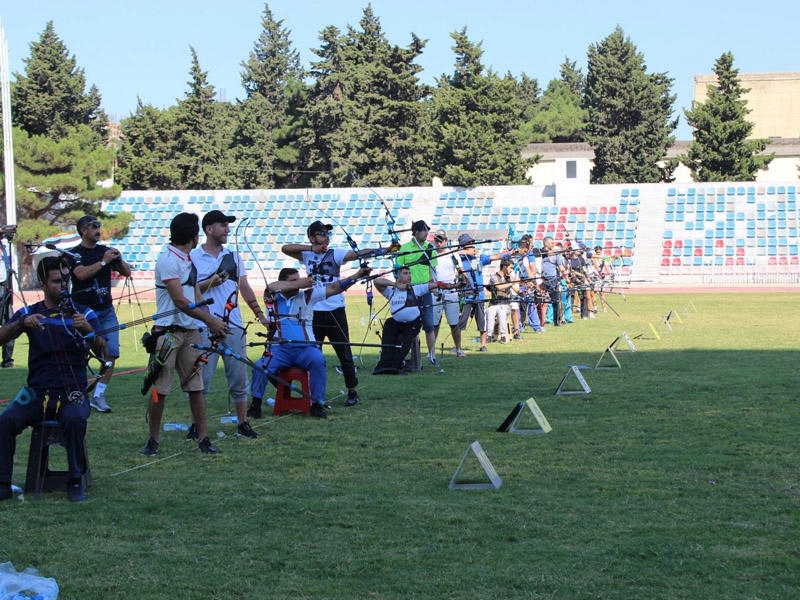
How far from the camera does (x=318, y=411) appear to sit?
34.7ft

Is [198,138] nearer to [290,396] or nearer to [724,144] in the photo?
[724,144]

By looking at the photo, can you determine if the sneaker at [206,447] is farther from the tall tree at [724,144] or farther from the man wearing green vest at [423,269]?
the tall tree at [724,144]

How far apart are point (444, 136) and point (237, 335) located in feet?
166

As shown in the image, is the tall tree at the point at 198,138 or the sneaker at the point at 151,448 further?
the tall tree at the point at 198,138

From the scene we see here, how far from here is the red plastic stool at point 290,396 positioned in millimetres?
10789

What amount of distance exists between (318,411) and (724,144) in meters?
51.7

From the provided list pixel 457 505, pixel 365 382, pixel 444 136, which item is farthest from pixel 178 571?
pixel 444 136

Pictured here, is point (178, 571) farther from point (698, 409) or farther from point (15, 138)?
point (15, 138)

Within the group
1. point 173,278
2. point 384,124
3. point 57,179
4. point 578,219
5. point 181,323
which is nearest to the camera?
point 173,278

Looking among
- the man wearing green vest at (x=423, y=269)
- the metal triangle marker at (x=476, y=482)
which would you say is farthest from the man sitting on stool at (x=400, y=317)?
the metal triangle marker at (x=476, y=482)

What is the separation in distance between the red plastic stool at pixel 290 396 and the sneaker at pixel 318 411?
170mm

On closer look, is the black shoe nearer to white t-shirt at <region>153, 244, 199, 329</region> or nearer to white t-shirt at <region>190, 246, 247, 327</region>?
white t-shirt at <region>190, 246, 247, 327</region>

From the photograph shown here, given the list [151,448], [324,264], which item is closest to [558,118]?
[324,264]

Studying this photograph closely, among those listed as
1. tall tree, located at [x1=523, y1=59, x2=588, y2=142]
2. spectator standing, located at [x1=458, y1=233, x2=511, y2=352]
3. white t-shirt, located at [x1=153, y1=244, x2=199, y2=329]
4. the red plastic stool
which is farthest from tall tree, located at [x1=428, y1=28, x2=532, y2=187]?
white t-shirt, located at [x1=153, y1=244, x2=199, y2=329]
